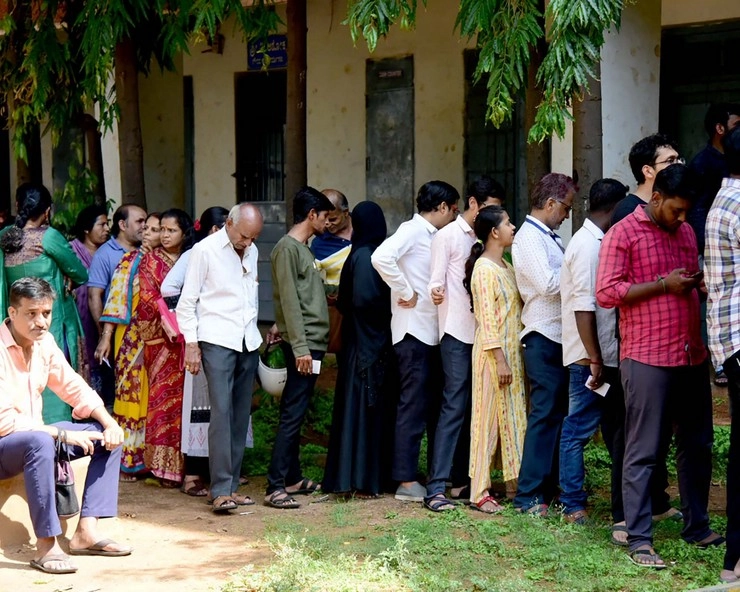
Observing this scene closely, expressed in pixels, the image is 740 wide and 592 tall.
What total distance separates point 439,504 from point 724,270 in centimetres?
253

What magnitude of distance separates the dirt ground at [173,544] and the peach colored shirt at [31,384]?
756 mm

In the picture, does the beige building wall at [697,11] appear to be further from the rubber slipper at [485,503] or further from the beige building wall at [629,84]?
the rubber slipper at [485,503]

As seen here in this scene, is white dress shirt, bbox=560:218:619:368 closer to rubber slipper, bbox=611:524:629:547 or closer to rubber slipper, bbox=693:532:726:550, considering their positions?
rubber slipper, bbox=611:524:629:547

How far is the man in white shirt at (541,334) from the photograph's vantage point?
21.6 ft

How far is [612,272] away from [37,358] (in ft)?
10.0

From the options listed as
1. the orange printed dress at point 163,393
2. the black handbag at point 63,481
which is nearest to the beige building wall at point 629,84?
the orange printed dress at point 163,393

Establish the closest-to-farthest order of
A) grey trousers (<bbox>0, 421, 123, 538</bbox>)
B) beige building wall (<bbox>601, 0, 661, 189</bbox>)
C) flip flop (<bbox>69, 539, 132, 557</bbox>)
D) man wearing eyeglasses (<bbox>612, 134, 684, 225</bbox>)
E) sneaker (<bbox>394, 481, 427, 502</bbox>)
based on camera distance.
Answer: grey trousers (<bbox>0, 421, 123, 538</bbox>) → flip flop (<bbox>69, 539, 132, 557</bbox>) → man wearing eyeglasses (<bbox>612, 134, 684, 225</bbox>) → sneaker (<bbox>394, 481, 427, 502</bbox>) → beige building wall (<bbox>601, 0, 661, 189</bbox>)

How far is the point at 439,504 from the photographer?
6.93m

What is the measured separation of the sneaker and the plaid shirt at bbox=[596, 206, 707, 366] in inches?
78.1

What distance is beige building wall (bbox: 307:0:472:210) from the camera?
12.0m

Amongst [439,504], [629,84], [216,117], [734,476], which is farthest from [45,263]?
[216,117]

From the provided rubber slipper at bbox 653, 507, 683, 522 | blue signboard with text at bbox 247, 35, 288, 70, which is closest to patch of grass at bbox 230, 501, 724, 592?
rubber slipper at bbox 653, 507, 683, 522

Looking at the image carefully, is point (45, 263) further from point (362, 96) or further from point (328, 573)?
point (362, 96)

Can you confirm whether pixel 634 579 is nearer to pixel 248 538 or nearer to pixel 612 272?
pixel 612 272
